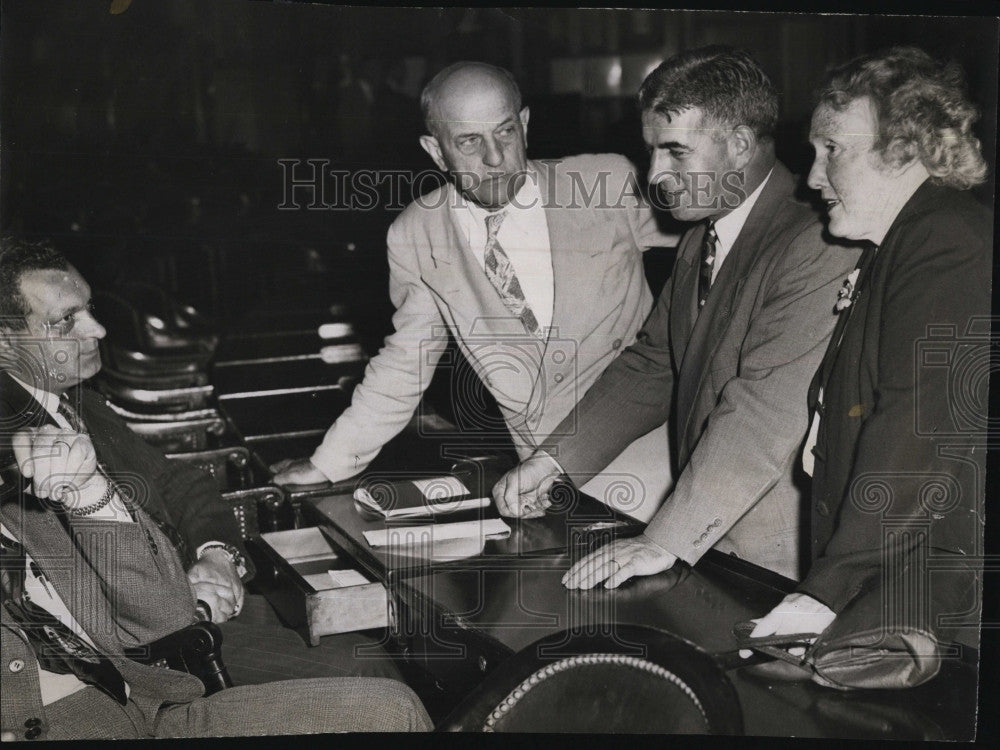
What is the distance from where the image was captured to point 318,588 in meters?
2.54

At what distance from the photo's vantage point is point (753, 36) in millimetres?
2525

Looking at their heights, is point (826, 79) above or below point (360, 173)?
above

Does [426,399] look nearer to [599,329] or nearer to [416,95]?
[599,329]

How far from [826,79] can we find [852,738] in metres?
1.55

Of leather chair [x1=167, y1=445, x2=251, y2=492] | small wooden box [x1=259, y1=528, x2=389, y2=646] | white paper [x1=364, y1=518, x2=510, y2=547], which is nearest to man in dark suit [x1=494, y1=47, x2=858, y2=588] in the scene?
white paper [x1=364, y1=518, x2=510, y2=547]

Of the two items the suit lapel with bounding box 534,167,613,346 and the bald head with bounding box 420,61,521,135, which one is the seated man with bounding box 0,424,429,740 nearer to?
the suit lapel with bounding box 534,167,613,346

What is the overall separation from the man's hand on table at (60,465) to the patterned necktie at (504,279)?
1.12 m

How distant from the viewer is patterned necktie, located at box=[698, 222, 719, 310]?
99.7 inches

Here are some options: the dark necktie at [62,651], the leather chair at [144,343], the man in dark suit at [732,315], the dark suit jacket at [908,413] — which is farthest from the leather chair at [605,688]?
the leather chair at [144,343]

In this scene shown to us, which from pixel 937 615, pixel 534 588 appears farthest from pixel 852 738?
pixel 534 588

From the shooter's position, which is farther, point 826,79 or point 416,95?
point 416,95

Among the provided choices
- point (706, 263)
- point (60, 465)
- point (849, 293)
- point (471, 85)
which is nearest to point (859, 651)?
point (849, 293)

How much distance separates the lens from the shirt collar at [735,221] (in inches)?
98.0

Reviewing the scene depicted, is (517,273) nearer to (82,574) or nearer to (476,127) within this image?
(476,127)
